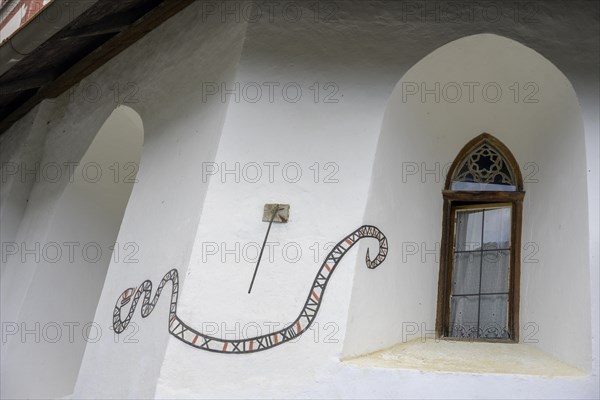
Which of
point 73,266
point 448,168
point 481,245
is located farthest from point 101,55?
point 481,245

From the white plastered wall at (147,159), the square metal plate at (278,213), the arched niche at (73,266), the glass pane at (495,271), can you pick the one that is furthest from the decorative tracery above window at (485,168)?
the arched niche at (73,266)

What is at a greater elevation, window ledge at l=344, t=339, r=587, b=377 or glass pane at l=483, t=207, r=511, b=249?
glass pane at l=483, t=207, r=511, b=249

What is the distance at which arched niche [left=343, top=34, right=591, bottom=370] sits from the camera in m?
5.42

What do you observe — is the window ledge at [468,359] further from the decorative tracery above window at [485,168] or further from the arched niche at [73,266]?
the arched niche at [73,266]

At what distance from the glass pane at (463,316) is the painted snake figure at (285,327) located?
72 cm

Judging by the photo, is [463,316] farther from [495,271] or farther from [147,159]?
[147,159]

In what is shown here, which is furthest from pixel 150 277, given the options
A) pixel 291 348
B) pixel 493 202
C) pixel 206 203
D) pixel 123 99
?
pixel 493 202

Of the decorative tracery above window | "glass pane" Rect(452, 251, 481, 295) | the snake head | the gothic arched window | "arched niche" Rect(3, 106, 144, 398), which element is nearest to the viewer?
the snake head

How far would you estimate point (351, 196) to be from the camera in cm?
550

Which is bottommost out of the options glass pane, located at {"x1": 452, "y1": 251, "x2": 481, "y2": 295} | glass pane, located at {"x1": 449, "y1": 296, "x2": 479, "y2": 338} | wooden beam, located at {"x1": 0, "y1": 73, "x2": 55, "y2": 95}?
glass pane, located at {"x1": 449, "y1": 296, "x2": 479, "y2": 338}

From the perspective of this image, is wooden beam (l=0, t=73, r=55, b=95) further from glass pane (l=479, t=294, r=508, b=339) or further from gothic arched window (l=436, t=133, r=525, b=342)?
glass pane (l=479, t=294, r=508, b=339)

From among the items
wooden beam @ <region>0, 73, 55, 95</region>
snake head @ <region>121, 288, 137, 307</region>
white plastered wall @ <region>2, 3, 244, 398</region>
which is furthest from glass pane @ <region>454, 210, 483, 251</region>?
wooden beam @ <region>0, 73, 55, 95</region>

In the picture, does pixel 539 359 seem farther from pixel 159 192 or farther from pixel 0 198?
pixel 0 198

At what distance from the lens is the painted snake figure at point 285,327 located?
5.12 metres
